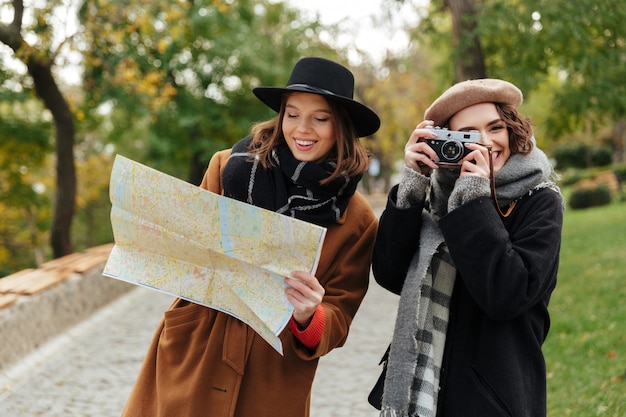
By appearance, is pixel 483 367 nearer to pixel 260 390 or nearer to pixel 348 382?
pixel 260 390

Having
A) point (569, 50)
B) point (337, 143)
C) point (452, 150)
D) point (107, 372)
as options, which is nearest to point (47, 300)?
point (107, 372)

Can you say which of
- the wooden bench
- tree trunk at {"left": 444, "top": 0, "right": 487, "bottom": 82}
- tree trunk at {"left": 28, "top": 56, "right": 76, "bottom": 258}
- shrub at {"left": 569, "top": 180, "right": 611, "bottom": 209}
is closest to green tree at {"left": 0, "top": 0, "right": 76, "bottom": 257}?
tree trunk at {"left": 28, "top": 56, "right": 76, "bottom": 258}

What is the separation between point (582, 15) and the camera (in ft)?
24.8

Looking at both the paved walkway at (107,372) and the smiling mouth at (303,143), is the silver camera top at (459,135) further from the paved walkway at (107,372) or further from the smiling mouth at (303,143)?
the paved walkway at (107,372)

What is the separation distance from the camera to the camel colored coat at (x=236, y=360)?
2.44 m

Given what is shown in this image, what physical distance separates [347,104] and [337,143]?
149mm

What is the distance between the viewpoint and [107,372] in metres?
6.17

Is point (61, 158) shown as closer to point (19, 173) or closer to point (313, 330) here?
point (19, 173)

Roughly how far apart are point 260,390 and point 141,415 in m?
0.44

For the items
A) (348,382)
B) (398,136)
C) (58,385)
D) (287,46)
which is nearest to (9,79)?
(58,385)

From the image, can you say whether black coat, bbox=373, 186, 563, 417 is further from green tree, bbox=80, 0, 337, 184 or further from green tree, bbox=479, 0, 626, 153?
green tree, bbox=80, 0, 337, 184

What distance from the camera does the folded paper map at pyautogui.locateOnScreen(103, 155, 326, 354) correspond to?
2.11 metres

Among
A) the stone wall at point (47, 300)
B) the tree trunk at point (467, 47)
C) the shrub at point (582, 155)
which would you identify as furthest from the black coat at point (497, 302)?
the shrub at point (582, 155)

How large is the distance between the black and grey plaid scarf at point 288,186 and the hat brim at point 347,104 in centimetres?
23
